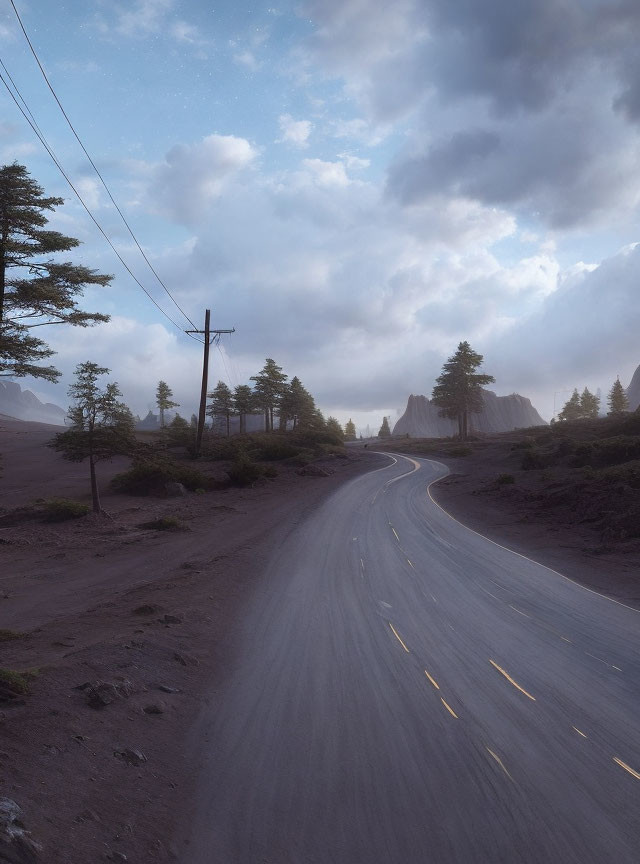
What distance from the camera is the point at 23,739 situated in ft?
18.1

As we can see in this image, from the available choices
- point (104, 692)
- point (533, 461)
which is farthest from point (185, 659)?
point (533, 461)

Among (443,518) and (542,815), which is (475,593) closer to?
(542,815)

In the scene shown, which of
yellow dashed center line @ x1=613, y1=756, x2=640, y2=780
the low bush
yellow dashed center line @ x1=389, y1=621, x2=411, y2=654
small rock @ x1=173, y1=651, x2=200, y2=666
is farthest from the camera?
the low bush

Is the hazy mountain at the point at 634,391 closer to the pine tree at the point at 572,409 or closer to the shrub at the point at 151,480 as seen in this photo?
the pine tree at the point at 572,409

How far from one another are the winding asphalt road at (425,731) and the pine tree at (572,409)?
335 feet

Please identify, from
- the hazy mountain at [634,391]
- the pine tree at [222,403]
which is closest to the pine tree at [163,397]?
the pine tree at [222,403]

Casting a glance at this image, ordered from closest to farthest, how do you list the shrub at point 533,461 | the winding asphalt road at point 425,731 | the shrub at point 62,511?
the winding asphalt road at point 425,731 → the shrub at point 62,511 → the shrub at point 533,461

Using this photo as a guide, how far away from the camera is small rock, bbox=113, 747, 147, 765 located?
18.4ft

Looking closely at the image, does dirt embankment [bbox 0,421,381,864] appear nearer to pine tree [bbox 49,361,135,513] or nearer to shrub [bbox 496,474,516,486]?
pine tree [bbox 49,361,135,513]

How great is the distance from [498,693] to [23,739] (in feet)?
20.8

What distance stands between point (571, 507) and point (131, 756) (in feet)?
71.1

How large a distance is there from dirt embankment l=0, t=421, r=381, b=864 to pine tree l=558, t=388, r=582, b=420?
98.6 meters

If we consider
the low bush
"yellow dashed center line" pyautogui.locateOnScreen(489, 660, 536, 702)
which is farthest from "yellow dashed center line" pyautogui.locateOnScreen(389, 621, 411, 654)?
the low bush

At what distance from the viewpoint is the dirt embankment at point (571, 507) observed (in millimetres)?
15828
